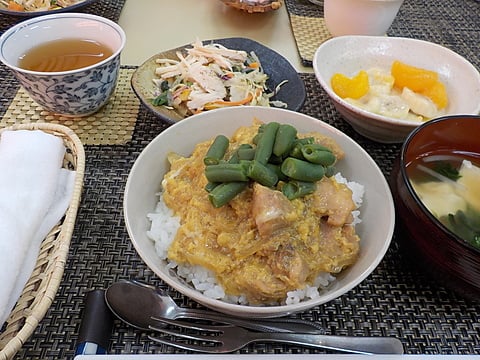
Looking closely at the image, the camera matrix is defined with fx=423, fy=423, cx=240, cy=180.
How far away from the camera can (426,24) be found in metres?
2.59

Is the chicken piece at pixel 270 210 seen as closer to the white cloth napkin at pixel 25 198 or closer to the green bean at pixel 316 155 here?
the green bean at pixel 316 155

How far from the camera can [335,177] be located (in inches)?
54.5

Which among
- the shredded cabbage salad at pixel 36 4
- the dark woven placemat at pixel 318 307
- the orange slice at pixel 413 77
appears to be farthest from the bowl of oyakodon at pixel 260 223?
the shredded cabbage salad at pixel 36 4

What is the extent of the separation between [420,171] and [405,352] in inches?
23.2

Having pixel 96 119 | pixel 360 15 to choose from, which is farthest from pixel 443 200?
pixel 96 119

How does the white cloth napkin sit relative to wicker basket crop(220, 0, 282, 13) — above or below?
below

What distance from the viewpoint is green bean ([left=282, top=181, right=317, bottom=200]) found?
3.76 ft

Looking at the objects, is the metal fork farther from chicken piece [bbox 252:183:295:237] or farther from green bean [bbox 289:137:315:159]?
green bean [bbox 289:137:315:159]

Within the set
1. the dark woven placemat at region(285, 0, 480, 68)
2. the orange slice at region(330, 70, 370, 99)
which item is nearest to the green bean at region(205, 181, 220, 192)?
the orange slice at region(330, 70, 370, 99)

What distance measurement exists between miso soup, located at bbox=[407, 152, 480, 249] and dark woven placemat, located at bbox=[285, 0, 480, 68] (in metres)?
0.97

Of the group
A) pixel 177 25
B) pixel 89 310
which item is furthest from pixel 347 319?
pixel 177 25

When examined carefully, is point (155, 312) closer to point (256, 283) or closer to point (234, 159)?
point (256, 283)

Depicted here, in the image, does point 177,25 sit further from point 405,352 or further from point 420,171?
point 405,352

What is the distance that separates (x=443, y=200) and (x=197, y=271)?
811mm
